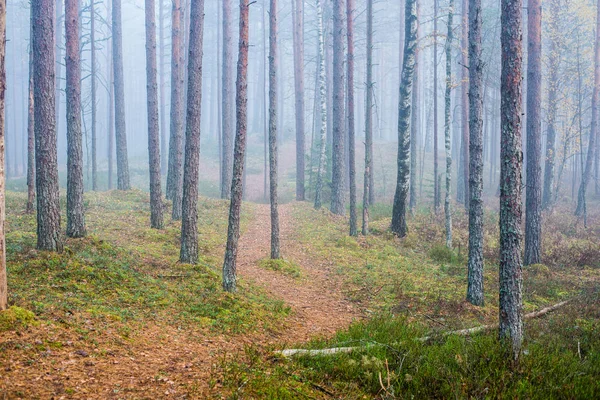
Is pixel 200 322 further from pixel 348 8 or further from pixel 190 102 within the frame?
pixel 348 8

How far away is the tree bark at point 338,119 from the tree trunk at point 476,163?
446 inches

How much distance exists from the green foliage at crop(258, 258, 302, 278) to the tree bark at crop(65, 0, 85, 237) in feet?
16.8

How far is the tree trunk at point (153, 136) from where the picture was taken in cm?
1495

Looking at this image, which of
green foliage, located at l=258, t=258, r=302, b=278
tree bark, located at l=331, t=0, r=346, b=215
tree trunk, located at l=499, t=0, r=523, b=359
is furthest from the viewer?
tree bark, located at l=331, t=0, r=346, b=215

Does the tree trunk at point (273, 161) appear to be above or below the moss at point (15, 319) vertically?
above

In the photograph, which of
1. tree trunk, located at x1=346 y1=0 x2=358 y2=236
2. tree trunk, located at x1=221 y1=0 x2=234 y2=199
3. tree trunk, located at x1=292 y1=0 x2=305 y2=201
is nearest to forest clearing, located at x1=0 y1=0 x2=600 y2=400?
tree trunk, located at x1=346 y1=0 x2=358 y2=236

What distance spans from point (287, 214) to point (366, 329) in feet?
51.7

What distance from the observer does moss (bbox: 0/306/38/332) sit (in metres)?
5.59

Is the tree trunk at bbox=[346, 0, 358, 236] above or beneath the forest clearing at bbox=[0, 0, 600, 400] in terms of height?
above

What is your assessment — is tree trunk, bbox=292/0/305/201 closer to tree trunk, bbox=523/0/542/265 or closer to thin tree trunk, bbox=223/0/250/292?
tree trunk, bbox=523/0/542/265

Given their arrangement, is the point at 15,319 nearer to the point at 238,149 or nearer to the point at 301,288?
the point at 238,149

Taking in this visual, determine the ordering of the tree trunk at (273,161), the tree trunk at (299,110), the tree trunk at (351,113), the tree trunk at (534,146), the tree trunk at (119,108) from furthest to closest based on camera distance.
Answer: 1. the tree trunk at (299,110)
2. the tree trunk at (119,108)
3. the tree trunk at (351,113)
4. the tree trunk at (534,146)
5. the tree trunk at (273,161)

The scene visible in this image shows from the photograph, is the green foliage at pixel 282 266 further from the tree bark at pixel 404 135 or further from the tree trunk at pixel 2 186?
the tree trunk at pixel 2 186

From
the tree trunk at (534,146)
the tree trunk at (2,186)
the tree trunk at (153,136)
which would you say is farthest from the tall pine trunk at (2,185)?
the tree trunk at (534,146)
